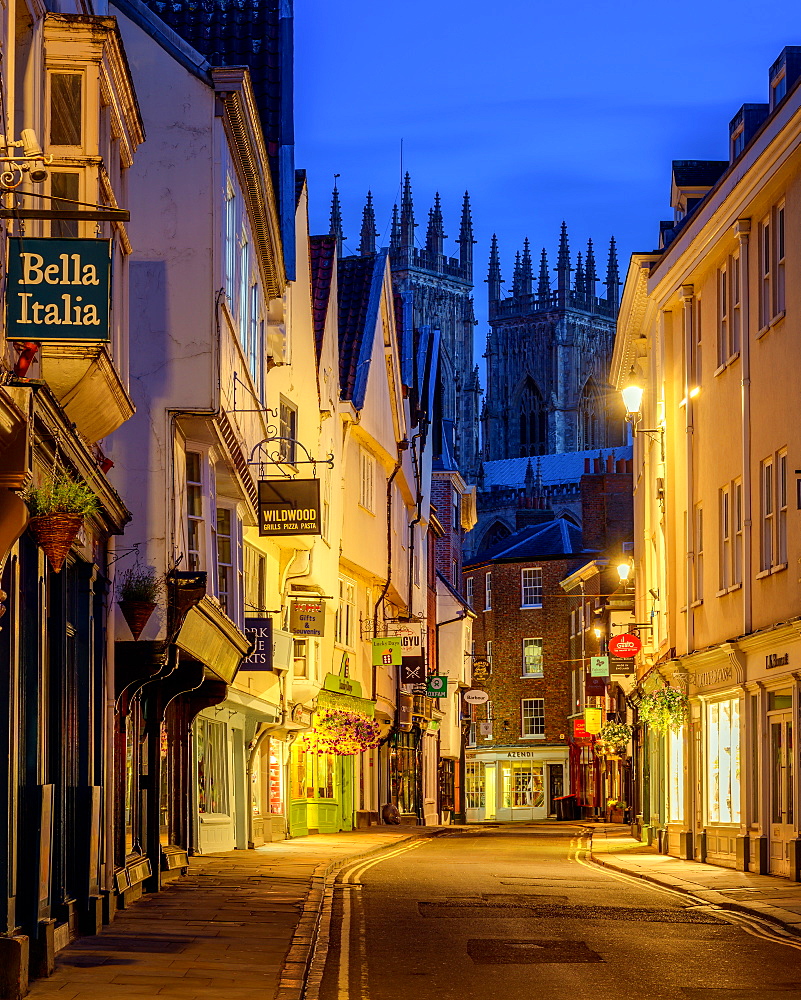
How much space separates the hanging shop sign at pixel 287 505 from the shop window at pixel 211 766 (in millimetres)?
3472

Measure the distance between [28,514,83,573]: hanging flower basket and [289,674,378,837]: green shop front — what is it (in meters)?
26.7

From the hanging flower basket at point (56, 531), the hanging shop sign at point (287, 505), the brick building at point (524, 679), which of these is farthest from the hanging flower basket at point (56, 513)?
the brick building at point (524, 679)

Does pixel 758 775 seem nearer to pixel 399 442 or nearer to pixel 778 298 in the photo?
pixel 778 298

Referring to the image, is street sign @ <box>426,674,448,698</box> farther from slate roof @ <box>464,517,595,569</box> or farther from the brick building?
slate roof @ <box>464,517,595,569</box>

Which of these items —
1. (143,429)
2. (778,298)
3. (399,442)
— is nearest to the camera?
(143,429)

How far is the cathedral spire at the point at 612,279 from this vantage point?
570 ft

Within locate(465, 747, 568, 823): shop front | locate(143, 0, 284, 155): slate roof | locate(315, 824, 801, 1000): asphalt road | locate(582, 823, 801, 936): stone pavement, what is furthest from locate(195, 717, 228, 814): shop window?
locate(465, 747, 568, 823): shop front

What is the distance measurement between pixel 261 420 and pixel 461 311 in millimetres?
142197

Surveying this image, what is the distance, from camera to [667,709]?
29047mm

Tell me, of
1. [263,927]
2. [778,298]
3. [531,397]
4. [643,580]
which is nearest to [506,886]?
[263,927]

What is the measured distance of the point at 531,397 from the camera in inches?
6467

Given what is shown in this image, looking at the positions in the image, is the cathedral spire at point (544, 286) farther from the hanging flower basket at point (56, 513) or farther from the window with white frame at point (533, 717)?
the hanging flower basket at point (56, 513)

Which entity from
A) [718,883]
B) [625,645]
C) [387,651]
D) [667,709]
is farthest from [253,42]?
[387,651]

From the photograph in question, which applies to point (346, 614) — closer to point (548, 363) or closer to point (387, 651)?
point (387, 651)
